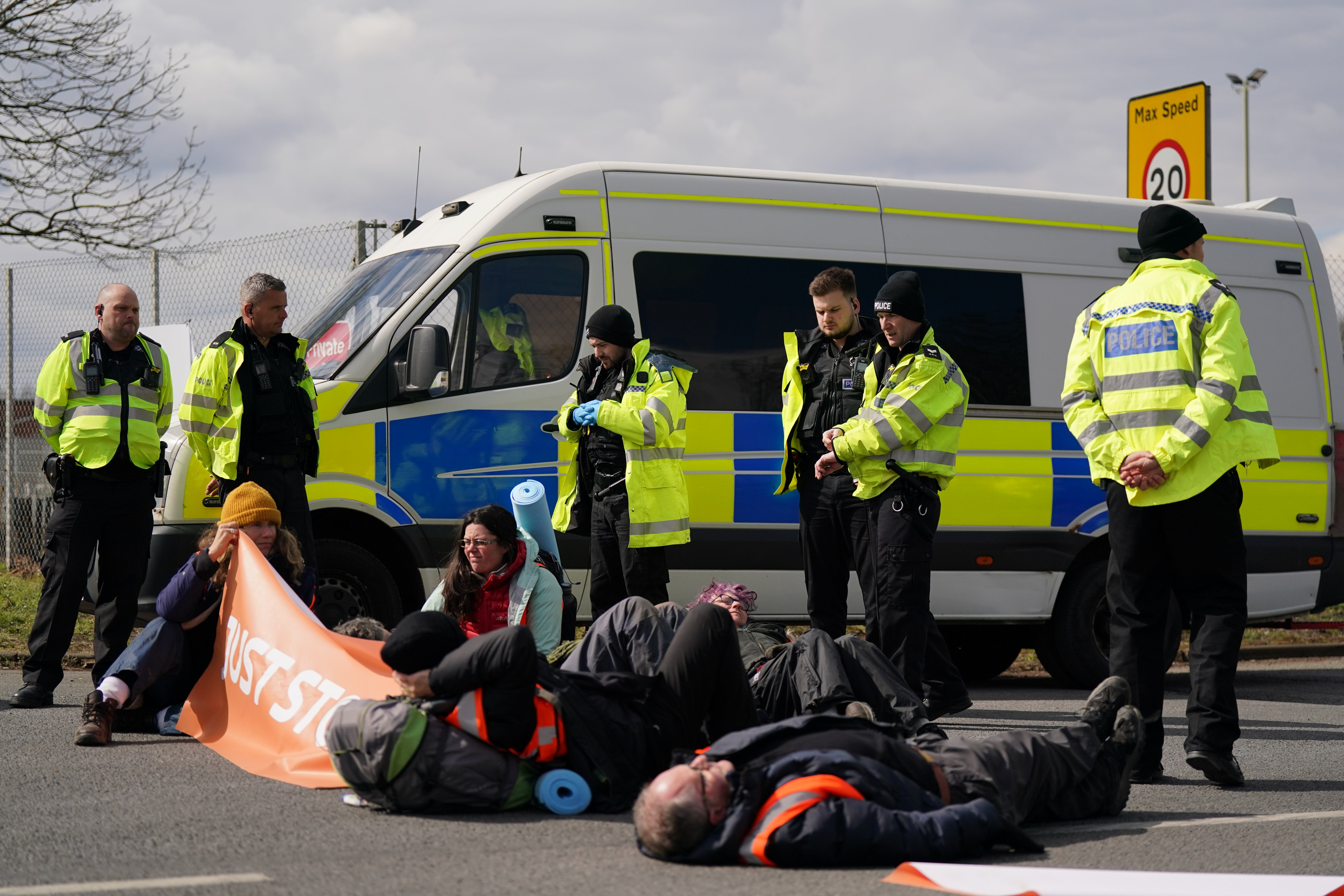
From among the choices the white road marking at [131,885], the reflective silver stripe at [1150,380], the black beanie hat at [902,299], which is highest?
the black beanie hat at [902,299]

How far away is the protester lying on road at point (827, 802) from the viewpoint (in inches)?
145

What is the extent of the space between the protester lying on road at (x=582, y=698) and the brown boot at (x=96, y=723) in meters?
1.76

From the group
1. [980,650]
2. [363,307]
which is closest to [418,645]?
[363,307]

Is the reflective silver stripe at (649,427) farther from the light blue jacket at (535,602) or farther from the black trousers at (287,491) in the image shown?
the black trousers at (287,491)

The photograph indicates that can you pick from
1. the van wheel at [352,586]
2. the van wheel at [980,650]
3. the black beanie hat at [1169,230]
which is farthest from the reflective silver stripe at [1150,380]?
the van wheel at [980,650]

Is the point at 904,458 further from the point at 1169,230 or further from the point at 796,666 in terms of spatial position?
the point at 1169,230

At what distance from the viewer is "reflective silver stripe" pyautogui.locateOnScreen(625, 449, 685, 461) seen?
654cm

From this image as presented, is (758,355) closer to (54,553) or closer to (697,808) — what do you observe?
(54,553)

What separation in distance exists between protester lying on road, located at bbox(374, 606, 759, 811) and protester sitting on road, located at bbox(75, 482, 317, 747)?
69.7 inches

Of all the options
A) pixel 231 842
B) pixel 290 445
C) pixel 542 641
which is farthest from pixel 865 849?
pixel 290 445

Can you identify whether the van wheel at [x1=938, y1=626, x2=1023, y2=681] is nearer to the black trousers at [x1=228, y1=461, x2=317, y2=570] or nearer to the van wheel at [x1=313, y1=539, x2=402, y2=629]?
the van wheel at [x1=313, y1=539, x2=402, y2=629]

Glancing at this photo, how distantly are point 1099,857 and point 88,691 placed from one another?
218 inches

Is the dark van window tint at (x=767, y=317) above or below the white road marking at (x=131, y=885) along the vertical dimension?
above

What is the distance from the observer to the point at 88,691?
737 centimetres
